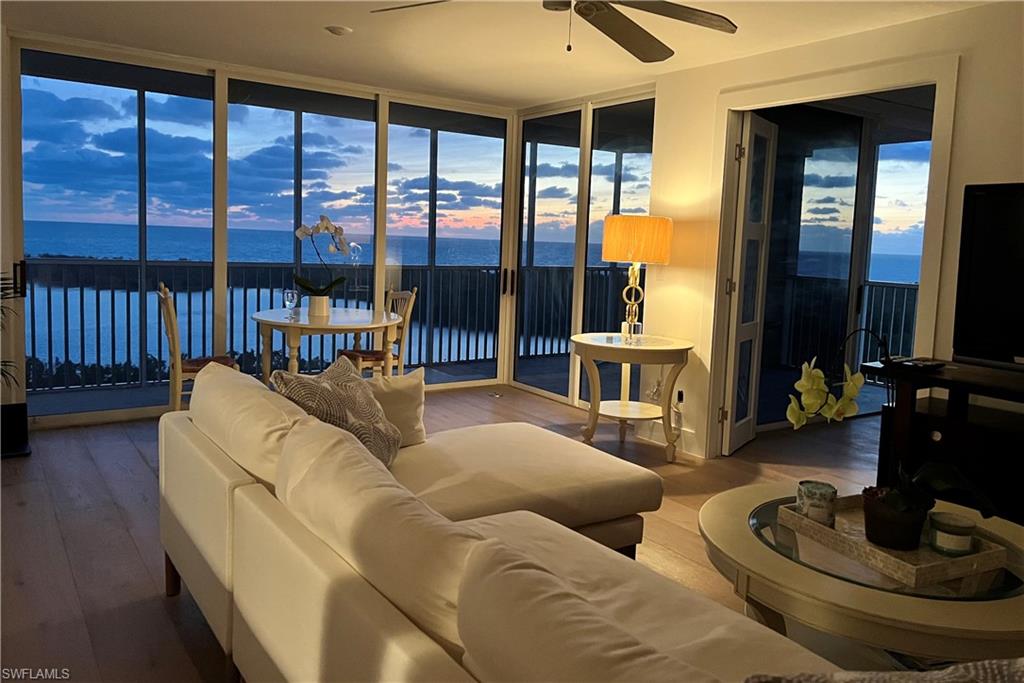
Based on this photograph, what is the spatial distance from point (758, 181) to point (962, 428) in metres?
2.28

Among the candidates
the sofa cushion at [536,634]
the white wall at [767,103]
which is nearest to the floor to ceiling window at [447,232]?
the white wall at [767,103]

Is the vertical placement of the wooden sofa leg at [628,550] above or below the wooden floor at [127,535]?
above

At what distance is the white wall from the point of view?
3443 mm

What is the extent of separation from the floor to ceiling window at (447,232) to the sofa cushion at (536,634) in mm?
5407

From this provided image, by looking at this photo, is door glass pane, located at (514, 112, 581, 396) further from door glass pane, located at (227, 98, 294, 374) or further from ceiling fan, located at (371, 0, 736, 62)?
ceiling fan, located at (371, 0, 736, 62)

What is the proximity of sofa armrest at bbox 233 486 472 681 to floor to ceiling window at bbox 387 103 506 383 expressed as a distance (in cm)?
463

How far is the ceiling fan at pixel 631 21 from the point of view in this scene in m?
2.67

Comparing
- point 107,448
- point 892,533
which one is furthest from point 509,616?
point 107,448

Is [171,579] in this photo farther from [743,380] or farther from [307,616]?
[743,380]

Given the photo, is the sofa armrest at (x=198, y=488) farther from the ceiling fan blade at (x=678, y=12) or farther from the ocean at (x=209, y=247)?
the ocean at (x=209, y=247)

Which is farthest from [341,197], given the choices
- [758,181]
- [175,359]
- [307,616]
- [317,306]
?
[307,616]

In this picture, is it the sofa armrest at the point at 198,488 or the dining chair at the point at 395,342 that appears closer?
the sofa armrest at the point at 198,488

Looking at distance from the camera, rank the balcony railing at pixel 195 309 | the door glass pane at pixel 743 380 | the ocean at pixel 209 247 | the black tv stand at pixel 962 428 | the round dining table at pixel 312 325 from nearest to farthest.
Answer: the black tv stand at pixel 962 428, the round dining table at pixel 312 325, the door glass pane at pixel 743 380, the ocean at pixel 209 247, the balcony railing at pixel 195 309

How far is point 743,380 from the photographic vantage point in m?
5.28
